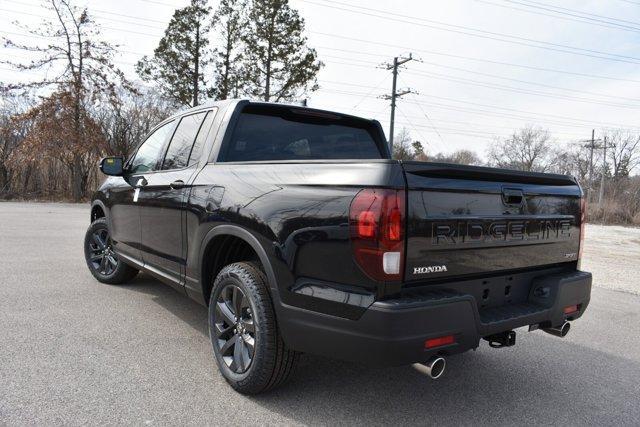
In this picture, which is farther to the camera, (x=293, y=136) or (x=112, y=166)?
(x=112, y=166)

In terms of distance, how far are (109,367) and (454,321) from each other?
238 cm

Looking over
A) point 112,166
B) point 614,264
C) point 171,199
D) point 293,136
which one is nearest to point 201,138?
point 171,199

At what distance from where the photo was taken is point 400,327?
2197mm

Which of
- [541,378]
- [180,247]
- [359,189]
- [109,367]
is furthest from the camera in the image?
[180,247]

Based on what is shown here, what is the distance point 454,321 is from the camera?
92.4 inches

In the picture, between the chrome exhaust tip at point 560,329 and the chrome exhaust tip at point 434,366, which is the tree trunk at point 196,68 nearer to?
the chrome exhaust tip at point 560,329

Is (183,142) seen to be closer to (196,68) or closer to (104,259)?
(104,259)

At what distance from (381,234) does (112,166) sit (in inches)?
139

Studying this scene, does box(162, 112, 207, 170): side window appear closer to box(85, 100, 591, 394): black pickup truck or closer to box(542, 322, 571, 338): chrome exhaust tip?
box(85, 100, 591, 394): black pickup truck

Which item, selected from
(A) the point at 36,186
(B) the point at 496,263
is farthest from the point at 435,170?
(A) the point at 36,186

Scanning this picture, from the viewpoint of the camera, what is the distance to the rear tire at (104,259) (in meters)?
5.41

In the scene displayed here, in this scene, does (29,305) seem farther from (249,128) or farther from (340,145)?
(340,145)

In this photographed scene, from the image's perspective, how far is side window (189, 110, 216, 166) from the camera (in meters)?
3.81

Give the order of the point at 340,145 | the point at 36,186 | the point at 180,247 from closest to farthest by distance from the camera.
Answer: the point at 180,247 → the point at 340,145 → the point at 36,186
